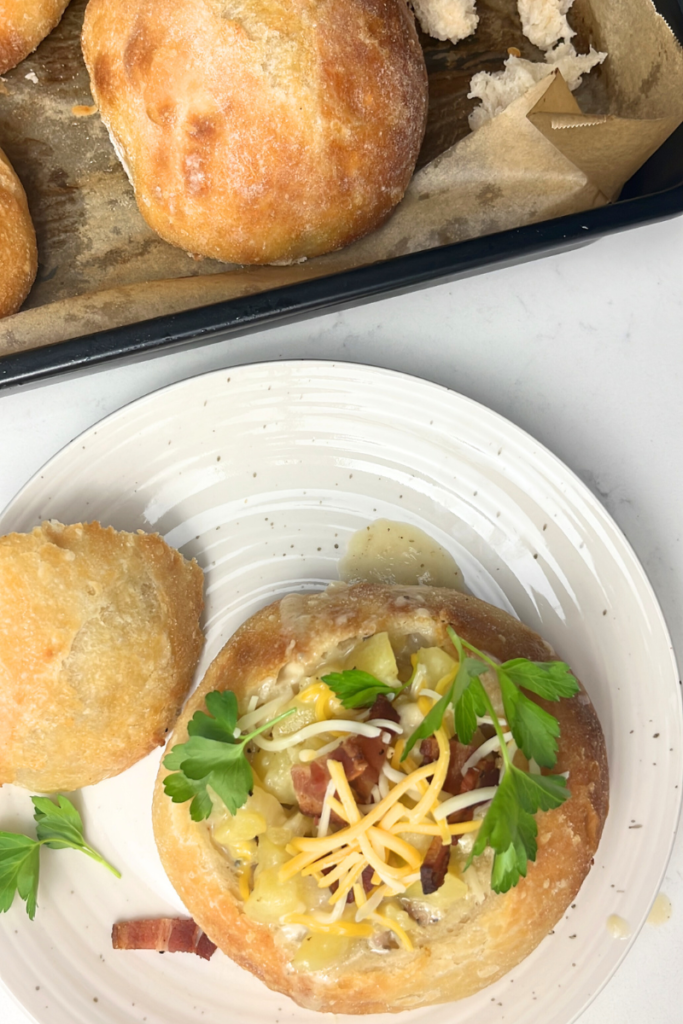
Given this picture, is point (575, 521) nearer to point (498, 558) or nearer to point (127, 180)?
point (498, 558)

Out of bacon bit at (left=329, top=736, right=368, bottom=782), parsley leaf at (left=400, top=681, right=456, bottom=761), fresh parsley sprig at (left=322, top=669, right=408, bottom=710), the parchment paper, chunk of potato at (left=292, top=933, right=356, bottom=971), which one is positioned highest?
the parchment paper

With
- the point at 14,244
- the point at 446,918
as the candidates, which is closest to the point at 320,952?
the point at 446,918

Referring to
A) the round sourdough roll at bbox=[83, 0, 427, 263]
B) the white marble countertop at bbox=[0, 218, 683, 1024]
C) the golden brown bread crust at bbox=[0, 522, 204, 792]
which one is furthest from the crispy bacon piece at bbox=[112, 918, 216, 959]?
the round sourdough roll at bbox=[83, 0, 427, 263]

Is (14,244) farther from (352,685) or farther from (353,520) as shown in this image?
(352,685)

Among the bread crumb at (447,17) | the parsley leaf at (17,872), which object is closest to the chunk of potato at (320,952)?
the parsley leaf at (17,872)

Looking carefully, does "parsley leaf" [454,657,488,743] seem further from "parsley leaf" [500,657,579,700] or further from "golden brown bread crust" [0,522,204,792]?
"golden brown bread crust" [0,522,204,792]

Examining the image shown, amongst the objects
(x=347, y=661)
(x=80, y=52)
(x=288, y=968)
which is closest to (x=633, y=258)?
(x=347, y=661)
